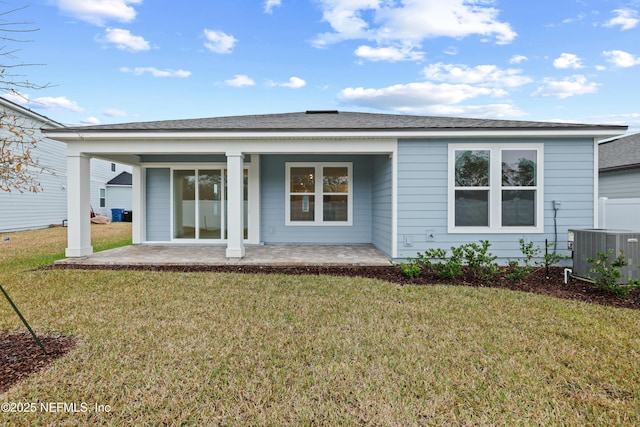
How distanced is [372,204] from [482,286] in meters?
4.08

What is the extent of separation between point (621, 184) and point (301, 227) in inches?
459

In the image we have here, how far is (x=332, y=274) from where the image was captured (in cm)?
614

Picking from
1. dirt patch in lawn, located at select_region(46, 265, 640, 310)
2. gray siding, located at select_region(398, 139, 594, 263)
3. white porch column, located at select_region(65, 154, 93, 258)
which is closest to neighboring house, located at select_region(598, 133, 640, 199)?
gray siding, located at select_region(398, 139, 594, 263)

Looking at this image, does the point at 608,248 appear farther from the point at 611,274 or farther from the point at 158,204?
the point at 158,204

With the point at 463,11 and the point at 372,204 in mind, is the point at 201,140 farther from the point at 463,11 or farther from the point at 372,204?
the point at 463,11

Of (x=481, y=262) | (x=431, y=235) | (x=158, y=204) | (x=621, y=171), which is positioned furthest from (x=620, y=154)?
(x=158, y=204)

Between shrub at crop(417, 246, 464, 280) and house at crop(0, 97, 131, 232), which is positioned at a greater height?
house at crop(0, 97, 131, 232)

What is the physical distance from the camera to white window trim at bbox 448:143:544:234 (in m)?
6.60

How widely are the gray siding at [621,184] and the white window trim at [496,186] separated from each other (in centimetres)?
742

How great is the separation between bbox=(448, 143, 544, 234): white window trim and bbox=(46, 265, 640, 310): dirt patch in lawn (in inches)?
38.3

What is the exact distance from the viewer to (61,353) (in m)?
2.94

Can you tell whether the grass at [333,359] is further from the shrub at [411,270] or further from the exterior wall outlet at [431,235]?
the exterior wall outlet at [431,235]

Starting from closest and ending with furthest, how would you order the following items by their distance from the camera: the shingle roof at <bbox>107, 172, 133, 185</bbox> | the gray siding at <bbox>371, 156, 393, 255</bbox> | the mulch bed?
1. the mulch bed
2. the gray siding at <bbox>371, 156, 393, 255</bbox>
3. the shingle roof at <bbox>107, 172, 133, 185</bbox>

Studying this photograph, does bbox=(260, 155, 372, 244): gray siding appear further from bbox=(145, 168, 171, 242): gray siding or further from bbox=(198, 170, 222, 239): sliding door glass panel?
bbox=(145, 168, 171, 242): gray siding
